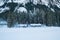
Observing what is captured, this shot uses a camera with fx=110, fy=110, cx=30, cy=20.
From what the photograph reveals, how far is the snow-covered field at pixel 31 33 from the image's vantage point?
140cm

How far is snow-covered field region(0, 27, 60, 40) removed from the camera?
140 cm

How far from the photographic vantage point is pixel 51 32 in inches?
56.6

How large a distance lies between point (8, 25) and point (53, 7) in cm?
63

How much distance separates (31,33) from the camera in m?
1.42

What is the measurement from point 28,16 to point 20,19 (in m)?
0.11

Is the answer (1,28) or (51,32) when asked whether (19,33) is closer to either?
(1,28)

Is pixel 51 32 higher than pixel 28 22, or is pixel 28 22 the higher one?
pixel 28 22

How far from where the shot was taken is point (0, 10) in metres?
1.41

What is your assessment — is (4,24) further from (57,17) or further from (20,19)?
(57,17)

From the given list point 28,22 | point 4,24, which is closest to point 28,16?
point 28,22

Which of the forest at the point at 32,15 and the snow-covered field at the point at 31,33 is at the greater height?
the forest at the point at 32,15

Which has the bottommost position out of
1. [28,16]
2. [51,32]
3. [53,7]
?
[51,32]

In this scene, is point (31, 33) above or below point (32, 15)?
below

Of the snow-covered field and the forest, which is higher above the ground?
the forest
